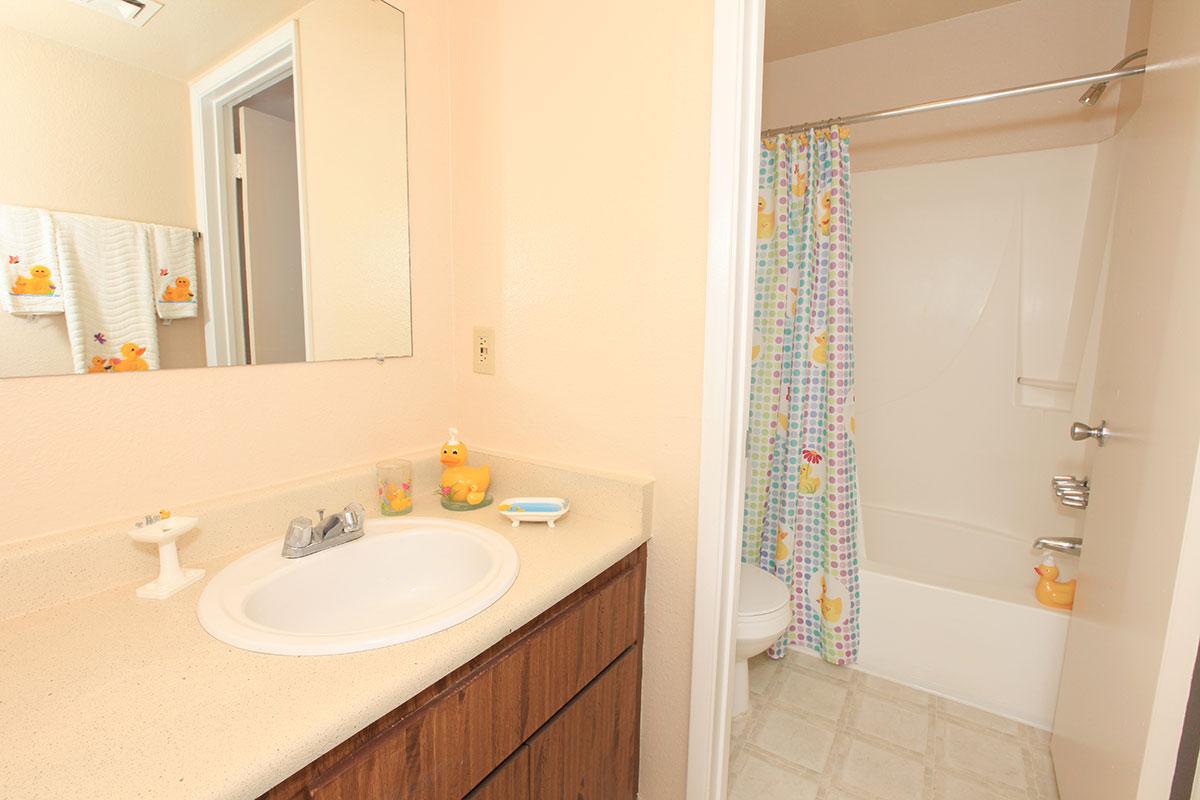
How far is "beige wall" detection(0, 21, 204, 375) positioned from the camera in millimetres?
755

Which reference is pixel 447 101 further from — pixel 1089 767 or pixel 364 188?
pixel 1089 767

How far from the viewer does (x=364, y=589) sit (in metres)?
1.04

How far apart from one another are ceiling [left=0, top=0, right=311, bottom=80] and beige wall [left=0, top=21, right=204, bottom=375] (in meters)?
0.02

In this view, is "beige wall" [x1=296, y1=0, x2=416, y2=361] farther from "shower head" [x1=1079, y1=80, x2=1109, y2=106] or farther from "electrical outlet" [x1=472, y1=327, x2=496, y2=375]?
"shower head" [x1=1079, y1=80, x2=1109, y2=106]

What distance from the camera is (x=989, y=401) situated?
231cm

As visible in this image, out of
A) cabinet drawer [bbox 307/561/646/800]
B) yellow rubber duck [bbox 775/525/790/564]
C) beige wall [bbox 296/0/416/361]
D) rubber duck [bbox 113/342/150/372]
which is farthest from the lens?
yellow rubber duck [bbox 775/525/790/564]

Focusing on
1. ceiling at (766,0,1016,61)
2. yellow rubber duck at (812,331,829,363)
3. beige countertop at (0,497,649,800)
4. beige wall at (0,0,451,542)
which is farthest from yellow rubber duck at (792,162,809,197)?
beige countertop at (0,497,649,800)

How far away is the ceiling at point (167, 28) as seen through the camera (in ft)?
2.56

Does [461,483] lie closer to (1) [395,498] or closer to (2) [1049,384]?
(1) [395,498]

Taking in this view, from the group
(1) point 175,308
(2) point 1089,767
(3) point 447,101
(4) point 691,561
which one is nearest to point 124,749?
(1) point 175,308

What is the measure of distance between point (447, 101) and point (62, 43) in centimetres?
75

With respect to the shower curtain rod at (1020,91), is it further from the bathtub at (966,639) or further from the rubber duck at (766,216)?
the bathtub at (966,639)

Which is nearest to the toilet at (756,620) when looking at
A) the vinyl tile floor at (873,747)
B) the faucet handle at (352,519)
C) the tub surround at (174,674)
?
the vinyl tile floor at (873,747)

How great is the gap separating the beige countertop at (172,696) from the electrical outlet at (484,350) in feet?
2.21
